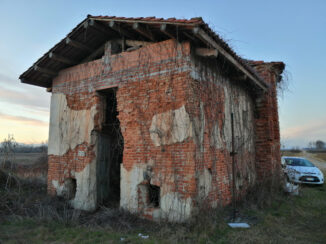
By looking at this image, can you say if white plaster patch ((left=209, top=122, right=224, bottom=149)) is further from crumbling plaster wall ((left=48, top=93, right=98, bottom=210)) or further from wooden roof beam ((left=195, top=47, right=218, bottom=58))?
crumbling plaster wall ((left=48, top=93, right=98, bottom=210))

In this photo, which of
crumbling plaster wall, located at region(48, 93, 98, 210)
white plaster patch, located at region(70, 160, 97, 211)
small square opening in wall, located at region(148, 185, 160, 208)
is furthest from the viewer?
crumbling plaster wall, located at region(48, 93, 98, 210)

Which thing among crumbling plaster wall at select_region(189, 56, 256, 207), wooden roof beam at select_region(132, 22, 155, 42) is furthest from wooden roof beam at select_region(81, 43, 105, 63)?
crumbling plaster wall at select_region(189, 56, 256, 207)

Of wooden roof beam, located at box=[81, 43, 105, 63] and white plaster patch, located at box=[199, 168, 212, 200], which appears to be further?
wooden roof beam, located at box=[81, 43, 105, 63]

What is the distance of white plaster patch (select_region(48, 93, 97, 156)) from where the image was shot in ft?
23.1

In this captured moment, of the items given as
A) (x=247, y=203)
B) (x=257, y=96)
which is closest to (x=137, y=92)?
(x=247, y=203)

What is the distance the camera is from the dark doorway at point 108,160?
7.07 meters

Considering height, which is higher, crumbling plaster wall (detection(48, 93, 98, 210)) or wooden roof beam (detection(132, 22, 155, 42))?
wooden roof beam (detection(132, 22, 155, 42))

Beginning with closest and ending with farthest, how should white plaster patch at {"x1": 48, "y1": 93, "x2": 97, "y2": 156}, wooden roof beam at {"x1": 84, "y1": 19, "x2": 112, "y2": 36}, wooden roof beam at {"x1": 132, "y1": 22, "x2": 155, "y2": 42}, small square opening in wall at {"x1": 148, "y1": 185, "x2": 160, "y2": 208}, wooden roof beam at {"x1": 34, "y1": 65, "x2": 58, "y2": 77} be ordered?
wooden roof beam at {"x1": 132, "y1": 22, "x2": 155, "y2": 42} < small square opening in wall at {"x1": 148, "y1": 185, "x2": 160, "y2": 208} < wooden roof beam at {"x1": 84, "y1": 19, "x2": 112, "y2": 36} < white plaster patch at {"x1": 48, "y1": 93, "x2": 97, "y2": 156} < wooden roof beam at {"x1": 34, "y1": 65, "x2": 58, "y2": 77}

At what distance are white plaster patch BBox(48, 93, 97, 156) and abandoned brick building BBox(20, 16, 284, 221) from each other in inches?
1.3

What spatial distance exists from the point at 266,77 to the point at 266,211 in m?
5.63

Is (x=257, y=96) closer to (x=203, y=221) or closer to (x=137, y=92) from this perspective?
(x=137, y=92)

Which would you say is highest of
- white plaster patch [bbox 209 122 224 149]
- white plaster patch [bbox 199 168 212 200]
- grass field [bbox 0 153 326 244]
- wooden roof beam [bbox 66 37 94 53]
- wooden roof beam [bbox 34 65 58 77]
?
wooden roof beam [bbox 66 37 94 53]

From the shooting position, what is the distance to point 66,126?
761 cm

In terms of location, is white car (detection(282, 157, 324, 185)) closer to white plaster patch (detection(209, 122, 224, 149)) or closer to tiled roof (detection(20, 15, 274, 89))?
tiled roof (detection(20, 15, 274, 89))
